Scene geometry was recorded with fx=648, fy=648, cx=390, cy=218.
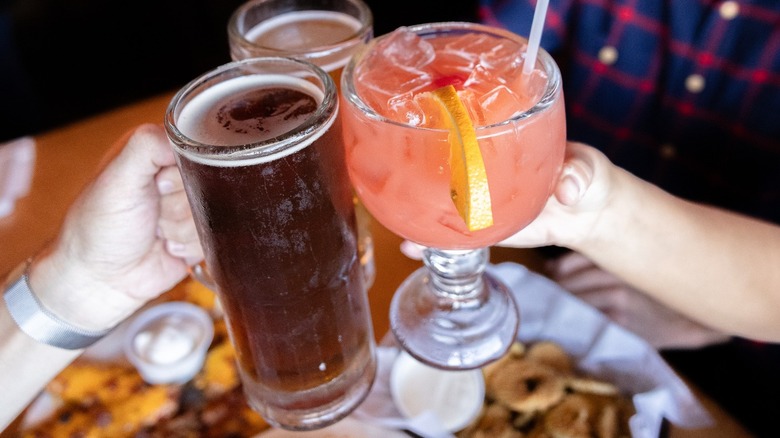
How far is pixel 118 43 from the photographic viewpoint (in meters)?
3.55

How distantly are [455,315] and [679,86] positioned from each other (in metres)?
0.88

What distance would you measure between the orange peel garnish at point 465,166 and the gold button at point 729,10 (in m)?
0.99

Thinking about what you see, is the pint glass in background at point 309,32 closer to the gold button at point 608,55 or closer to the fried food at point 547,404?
the fried food at point 547,404

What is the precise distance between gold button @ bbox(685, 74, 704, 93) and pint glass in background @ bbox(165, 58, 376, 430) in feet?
3.42

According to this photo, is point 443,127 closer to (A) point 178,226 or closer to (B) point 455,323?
(B) point 455,323

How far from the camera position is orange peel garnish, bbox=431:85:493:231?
715 mm

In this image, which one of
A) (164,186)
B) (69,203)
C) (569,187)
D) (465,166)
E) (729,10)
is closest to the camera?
(465,166)

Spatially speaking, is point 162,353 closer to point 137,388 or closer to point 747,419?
point 137,388

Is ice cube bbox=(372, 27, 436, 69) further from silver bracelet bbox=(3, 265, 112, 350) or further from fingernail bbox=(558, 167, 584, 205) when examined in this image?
silver bracelet bbox=(3, 265, 112, 350)

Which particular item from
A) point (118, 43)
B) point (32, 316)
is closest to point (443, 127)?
point (32, 316)

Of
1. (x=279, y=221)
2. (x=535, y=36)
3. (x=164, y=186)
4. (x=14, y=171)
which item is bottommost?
(x=14, y=171)

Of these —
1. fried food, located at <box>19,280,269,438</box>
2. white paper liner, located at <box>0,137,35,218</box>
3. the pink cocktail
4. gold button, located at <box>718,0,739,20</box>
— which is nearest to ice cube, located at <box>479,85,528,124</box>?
the pink cocktail

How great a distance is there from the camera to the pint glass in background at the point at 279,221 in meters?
0.71

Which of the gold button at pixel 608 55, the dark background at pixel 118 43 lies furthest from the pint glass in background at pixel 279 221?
the dark background at pixel 118 43
